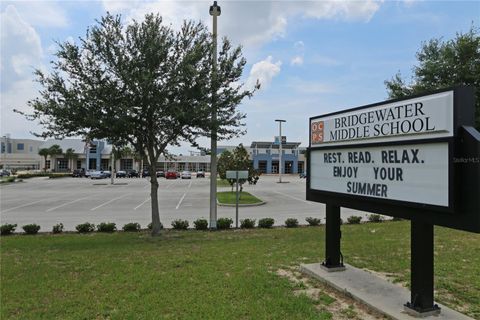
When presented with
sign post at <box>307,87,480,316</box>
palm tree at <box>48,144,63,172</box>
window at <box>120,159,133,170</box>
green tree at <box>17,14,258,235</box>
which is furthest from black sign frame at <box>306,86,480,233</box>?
window at <box>120,159,133,170</box>

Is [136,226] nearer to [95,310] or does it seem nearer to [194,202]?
[95,310]

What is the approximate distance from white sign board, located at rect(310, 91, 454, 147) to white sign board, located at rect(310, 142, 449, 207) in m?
0.14

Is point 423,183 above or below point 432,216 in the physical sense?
above

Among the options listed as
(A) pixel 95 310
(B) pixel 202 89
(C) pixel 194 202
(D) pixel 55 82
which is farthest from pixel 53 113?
(C) pixel 194 202

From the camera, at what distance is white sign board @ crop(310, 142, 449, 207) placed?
412cm

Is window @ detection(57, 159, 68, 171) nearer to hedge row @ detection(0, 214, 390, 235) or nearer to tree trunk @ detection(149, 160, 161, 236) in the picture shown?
hedge row @ detection(0, 214, 390, 235)

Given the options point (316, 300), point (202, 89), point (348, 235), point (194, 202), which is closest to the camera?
point (316, 300)

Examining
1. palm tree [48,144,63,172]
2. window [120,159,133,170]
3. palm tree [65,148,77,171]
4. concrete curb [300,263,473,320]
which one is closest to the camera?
concrete curb [300,263,473,320]

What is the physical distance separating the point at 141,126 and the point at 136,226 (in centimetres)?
388

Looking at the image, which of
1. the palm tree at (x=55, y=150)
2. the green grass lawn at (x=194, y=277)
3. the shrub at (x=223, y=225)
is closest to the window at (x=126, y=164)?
the palm tree at (x=55, y=150)

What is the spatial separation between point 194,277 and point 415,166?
357 centimetres

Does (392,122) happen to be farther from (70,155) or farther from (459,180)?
(70,155)

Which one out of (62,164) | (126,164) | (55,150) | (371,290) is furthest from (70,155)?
(371,290)

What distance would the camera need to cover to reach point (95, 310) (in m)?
4.58
